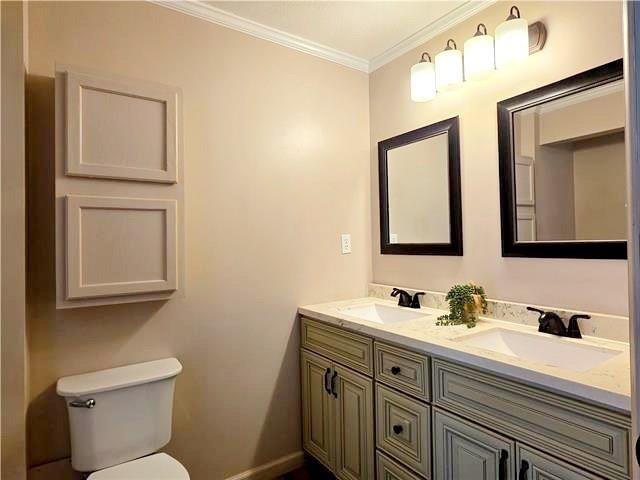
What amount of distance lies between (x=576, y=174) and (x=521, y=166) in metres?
0.22

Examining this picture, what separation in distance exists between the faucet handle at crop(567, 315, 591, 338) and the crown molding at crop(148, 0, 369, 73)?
6.04 ft

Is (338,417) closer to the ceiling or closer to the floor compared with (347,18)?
closer to the floor

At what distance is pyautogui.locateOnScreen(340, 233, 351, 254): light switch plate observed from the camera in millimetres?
2264

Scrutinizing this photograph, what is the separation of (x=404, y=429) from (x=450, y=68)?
164 cm

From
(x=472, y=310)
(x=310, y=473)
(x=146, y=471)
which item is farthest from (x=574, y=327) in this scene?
(x=146, y=471)

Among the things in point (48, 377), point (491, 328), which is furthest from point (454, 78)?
point (48, 377)

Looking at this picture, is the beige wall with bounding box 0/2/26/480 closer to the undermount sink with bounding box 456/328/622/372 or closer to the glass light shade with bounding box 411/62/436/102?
the undermount sink with bounding box 456/328/622/372

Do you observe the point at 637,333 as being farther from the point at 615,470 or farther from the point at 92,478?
the point at 92,478

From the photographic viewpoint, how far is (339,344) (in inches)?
69.8

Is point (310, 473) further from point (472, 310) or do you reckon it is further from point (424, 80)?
point (424, 80)

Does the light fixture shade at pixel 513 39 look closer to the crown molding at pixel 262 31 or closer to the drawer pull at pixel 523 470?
the crown molding at pixel 262 31

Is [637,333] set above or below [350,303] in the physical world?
above

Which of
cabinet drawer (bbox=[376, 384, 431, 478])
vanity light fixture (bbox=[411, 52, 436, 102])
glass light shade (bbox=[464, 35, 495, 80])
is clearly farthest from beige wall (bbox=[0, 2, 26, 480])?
glass light shade (bbox=[464, 35, 495, 80])

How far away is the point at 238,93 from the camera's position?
1.89 m
